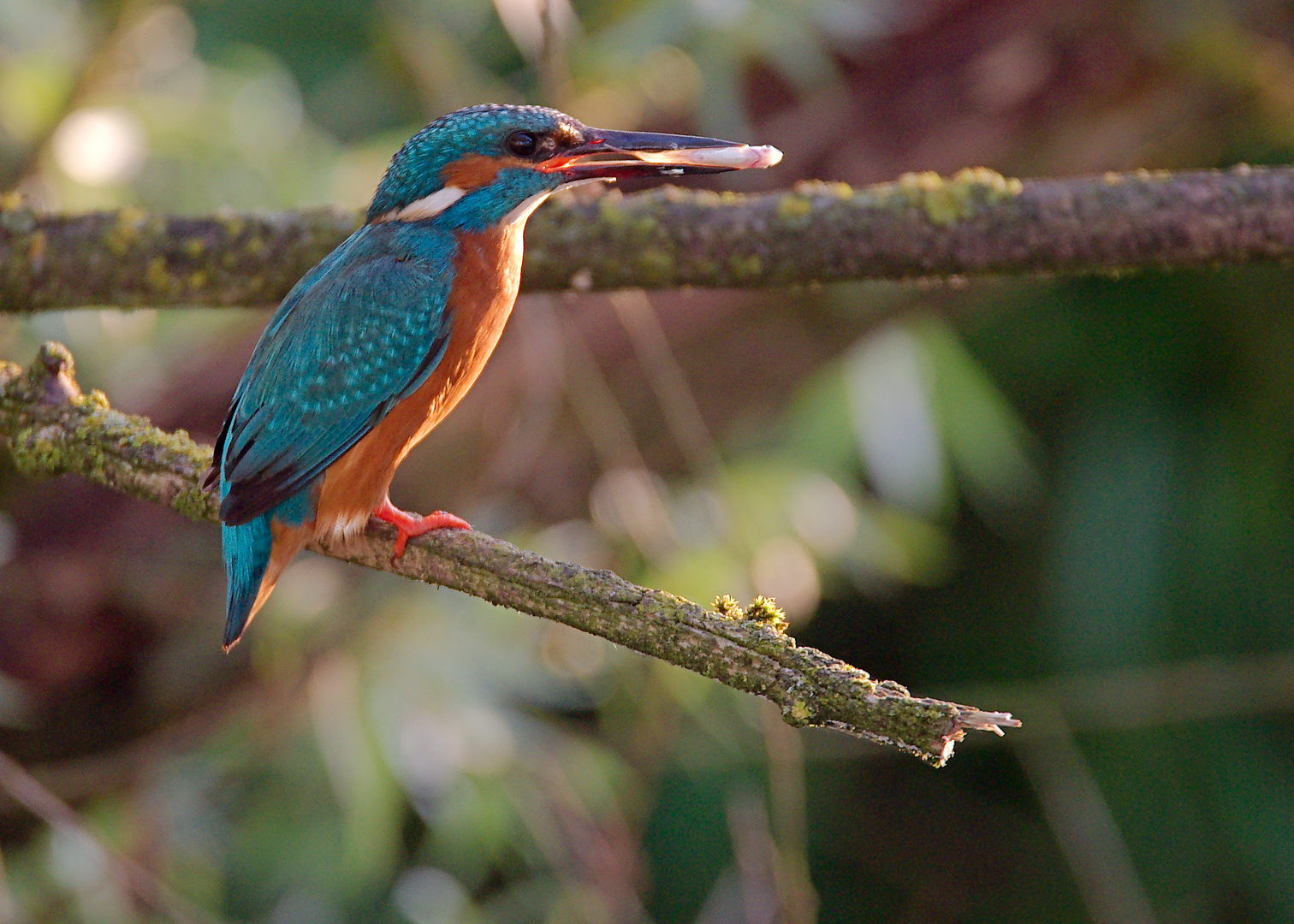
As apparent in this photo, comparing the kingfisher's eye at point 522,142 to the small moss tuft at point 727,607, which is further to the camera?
the kingfisher's eye at point 522,142

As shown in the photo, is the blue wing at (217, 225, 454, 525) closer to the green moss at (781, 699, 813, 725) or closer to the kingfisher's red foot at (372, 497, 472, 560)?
the kingfisher's red foot at (372, 497, 472, 560)

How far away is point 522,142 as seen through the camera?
243cm

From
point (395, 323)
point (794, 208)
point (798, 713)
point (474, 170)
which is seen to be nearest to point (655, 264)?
point (794, 208)

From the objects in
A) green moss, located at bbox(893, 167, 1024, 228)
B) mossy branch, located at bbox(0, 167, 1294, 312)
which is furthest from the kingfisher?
green moss, located at bbox(893, 167, 1024, 228)

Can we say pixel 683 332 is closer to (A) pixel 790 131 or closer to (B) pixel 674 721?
(A) pixel 790 131

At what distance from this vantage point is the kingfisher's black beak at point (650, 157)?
2.21 m

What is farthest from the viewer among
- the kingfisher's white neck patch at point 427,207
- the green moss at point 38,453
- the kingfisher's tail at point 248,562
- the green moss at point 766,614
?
the kingfisher's white neck patch at point 427,207

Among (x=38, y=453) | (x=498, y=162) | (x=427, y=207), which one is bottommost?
(x=38, y=453)

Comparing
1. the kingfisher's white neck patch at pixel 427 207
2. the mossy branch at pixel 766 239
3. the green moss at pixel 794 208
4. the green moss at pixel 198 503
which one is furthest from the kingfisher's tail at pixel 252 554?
the green moss at pixel 794 208

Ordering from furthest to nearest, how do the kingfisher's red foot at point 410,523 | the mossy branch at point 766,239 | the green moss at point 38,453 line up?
the mossy branch at point 766,239, the green moss at point 38,453, the kingfisher's red foot at point 410,523

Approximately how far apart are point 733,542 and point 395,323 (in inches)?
49.0

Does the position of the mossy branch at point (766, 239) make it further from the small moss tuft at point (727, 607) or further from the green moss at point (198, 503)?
the small moss tuft at point (727, 607)

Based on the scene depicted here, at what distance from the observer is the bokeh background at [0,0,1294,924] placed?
349cm

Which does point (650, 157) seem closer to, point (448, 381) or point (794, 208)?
point (794, 208)
